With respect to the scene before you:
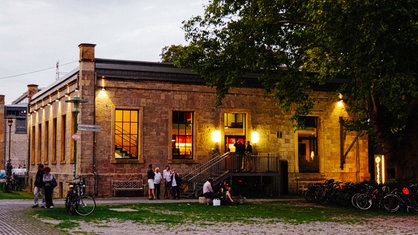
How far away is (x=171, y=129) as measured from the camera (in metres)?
32.1

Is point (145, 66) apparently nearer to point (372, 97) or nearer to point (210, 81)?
point (210, 81)

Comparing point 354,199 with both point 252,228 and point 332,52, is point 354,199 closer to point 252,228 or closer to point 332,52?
point 332,52

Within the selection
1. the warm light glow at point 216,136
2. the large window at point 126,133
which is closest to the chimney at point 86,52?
the large window at point 126,133

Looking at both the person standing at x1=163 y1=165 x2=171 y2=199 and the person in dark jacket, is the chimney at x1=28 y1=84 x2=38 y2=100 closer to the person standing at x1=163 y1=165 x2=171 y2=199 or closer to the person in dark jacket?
the person standing at x1=163 y1=165 x2=171 y2=199

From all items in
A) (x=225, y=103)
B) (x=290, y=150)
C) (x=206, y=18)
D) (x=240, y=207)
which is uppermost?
(x=206, y=18)

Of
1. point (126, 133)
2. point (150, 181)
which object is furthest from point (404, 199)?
point (126, 133)

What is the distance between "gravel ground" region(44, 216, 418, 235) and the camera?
15.7m

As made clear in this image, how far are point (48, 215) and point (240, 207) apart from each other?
316 inches

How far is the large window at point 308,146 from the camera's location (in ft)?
115

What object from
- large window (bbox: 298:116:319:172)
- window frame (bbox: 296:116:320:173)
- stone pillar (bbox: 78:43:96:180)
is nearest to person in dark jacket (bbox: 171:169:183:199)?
stone pillar (bbox: 78:43:96:180)

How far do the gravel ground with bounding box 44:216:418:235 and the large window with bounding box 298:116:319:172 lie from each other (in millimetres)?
15722

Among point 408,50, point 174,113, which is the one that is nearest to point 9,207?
→ point 174,113

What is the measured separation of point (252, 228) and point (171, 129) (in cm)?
1568

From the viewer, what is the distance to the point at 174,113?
32.5m
